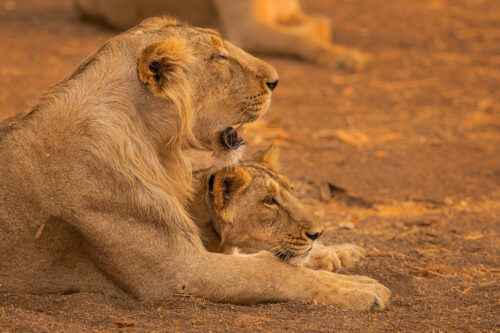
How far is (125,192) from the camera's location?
11.8 ft

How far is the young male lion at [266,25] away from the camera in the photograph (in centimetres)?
1002

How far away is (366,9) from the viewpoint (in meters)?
13.0

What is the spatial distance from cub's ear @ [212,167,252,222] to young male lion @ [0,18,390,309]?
204mm

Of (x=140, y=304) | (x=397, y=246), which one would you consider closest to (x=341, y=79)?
(x=397, y=246)

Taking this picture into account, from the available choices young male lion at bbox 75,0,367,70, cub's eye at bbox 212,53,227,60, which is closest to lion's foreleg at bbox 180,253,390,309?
cub's eye at bbox 212,53,227,60

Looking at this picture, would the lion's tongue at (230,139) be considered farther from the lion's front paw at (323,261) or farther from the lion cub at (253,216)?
the lion's front paw at (323,261)

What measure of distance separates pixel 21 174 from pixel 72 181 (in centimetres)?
26

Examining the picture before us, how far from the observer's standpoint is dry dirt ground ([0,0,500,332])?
143 inches

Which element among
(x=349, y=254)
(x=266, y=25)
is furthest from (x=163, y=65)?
(x=266, y=25)

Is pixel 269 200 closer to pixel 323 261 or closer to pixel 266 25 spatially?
pixel 323 261

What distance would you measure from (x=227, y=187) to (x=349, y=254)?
92cm

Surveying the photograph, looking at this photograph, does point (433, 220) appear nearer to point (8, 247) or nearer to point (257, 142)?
point (257, 142)

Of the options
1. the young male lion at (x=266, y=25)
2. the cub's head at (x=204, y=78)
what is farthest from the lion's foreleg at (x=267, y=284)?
the young male lion at (x=266, y=25)

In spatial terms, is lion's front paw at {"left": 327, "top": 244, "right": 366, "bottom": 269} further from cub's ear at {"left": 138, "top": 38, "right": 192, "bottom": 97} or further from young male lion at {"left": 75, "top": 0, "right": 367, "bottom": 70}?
young male lion at {"left": 75, "top": 0, "right": 367, "bottom": 70}
